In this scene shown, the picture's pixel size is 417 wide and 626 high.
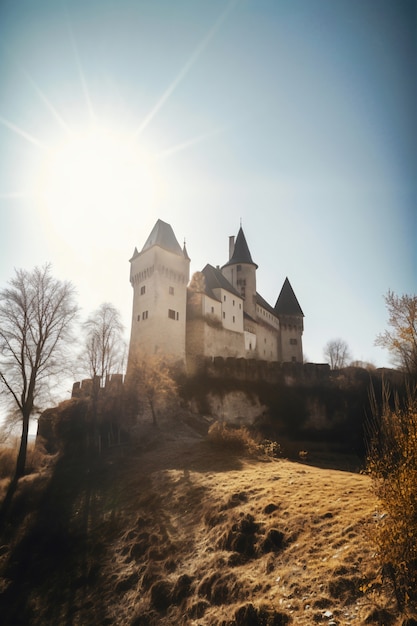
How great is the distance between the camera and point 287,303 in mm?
61188

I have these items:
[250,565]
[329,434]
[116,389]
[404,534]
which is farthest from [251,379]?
[404,534]

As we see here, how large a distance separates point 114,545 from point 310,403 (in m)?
28.3

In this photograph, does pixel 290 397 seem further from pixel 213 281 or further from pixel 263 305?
pixel 263 305

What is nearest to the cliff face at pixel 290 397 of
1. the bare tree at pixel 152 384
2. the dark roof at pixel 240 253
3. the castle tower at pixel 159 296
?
the bare tree at pixel 152 384

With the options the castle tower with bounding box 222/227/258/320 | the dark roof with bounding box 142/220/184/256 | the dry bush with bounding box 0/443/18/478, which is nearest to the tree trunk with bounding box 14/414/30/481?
the dry bush with bounding box 0/443/18/478

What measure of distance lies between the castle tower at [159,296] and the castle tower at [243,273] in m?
12.1

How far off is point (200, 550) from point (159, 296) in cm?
2837

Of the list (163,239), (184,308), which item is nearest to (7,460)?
(184,308)

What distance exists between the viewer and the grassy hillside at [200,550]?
7785 mm

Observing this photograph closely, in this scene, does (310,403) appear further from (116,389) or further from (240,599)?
(240,599)

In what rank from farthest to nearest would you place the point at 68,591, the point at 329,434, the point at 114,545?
1. the point at 329,434
2. the point at 114,545
3. the point at 68,591

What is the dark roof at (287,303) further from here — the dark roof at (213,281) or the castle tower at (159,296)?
the castle tower at (159,296)

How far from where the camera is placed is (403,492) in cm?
688

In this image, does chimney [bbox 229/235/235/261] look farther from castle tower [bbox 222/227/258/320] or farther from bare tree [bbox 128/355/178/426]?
bare tree [bbox 128/355/178/426]
